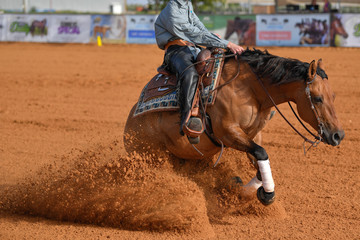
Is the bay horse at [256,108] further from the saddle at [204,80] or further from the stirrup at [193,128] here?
the stirrup at [193,128]

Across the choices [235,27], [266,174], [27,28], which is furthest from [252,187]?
[27,28]

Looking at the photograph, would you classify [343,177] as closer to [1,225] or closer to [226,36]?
[1,225]

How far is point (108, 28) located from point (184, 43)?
17433mm

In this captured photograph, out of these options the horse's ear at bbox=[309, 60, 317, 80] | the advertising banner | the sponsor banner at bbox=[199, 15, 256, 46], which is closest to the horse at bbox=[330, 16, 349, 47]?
the sponsor banner at bbox=[199, 15, 256, 46]

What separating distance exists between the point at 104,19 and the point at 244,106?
59.7ft

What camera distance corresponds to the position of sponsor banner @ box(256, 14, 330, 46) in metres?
19.1

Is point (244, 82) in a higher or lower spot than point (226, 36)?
higher

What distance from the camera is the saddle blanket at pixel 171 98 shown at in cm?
550

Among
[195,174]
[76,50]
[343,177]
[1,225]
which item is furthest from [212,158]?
[76,50]

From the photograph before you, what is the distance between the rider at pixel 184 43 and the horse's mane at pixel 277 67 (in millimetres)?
189

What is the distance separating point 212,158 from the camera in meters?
6.50

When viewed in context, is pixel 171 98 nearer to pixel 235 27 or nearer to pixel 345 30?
pixel 345 30

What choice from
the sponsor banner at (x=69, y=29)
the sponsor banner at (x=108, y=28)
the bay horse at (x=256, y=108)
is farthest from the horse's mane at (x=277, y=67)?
the sponsor banner at (x=69, y=29)

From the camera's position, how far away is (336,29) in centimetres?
1895
